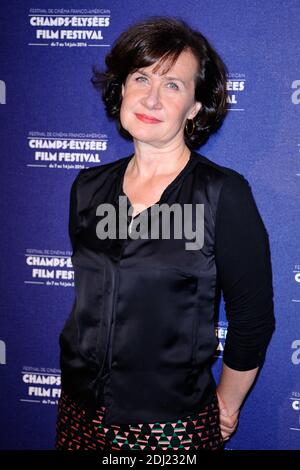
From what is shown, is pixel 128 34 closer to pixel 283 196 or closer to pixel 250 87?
pixel 250 87

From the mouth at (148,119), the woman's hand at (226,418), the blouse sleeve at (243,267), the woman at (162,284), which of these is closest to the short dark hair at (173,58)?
the woman at (162,284)

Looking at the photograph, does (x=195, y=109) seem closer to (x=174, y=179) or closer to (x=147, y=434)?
(x=174, y=179)

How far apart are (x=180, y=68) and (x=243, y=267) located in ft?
2.00

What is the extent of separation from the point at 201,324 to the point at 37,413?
4.19 feet

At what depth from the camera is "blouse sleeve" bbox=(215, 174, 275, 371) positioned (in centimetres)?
128

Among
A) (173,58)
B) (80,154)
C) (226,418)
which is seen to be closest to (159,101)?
(173,58)

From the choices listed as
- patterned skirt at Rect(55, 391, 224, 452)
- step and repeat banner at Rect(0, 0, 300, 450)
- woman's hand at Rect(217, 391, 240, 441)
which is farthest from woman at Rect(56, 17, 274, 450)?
step and repeat banner at Rect(0, 0, 300, 450)

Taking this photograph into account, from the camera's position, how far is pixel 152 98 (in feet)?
4.39

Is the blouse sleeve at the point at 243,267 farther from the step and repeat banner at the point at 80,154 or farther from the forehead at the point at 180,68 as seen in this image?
the step and repeat banner at the point at 80,154

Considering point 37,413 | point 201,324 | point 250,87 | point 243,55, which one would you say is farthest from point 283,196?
point 37,413

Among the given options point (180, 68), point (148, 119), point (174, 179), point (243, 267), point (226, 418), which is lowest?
point (226, 418)

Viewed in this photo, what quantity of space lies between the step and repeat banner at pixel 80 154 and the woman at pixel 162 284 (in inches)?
18.2

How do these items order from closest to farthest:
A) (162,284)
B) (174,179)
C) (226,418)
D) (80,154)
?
(162,284) < (174,179) < (226,418) < (80,154)

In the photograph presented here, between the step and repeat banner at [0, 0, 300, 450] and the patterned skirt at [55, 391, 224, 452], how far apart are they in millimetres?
666
